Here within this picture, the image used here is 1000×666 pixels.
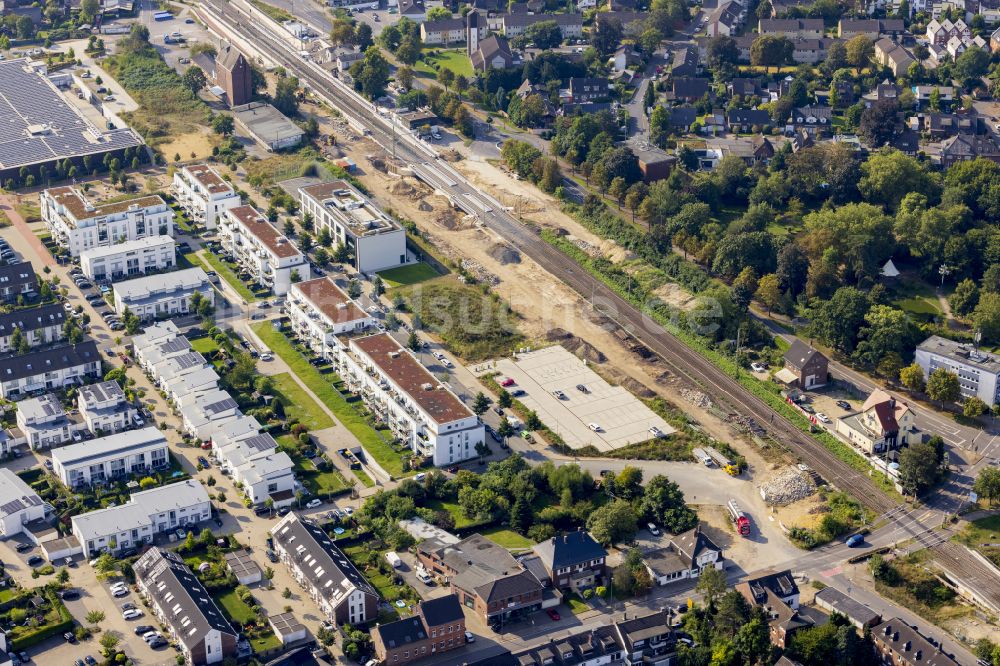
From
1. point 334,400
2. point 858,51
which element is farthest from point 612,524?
point 858,51

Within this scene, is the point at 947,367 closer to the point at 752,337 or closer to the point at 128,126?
the point at 752,337

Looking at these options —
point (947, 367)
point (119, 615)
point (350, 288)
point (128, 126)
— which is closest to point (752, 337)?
point (947, 367)

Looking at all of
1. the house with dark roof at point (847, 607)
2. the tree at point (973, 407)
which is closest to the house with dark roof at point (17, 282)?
the house with dark roof at point (847, 607)

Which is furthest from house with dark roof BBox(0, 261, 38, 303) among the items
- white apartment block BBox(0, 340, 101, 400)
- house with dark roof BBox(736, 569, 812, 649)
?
house with dark roof BBox(736, 569, 812, 649)

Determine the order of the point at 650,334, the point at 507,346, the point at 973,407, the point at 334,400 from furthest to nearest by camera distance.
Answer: the point at 650,334 → the point at 507,346 → the point at 334,400 → the point at 973,407

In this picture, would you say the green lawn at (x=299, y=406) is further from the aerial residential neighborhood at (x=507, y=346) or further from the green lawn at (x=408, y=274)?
the green lawn at (x=408, y=274)

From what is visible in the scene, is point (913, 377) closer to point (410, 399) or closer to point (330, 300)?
point (410, 399)

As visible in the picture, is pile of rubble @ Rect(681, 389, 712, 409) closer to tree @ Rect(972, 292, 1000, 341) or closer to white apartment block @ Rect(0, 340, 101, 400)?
tree @ Rect(972, 292, 1000, 341)
